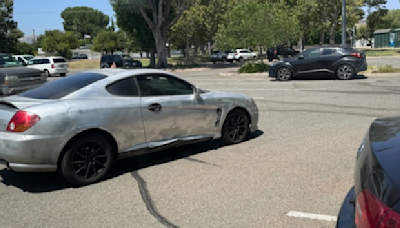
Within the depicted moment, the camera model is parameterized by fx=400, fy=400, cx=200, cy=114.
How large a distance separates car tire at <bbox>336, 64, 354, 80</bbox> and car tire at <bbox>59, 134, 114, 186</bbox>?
1492 centimetres

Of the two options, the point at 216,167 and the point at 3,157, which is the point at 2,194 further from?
the point at 216,167

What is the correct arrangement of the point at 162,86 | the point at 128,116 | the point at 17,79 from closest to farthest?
the point at 128,116 < the point at 162,86 < the point at 17,79

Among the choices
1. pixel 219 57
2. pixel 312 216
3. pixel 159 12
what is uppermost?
pixel 159 12

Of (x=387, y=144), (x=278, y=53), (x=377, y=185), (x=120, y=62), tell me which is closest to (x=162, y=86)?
(x=387, y=144)

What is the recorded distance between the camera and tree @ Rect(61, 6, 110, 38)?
13888 centimetres

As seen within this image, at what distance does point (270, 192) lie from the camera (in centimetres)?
473

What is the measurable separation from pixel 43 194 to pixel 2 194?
532mm

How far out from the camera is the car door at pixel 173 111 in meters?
5.91

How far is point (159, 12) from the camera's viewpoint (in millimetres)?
36500

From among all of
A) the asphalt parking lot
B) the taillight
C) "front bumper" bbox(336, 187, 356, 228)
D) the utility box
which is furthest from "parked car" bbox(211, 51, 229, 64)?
the taillight

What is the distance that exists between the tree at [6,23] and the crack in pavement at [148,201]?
62752 millimetres

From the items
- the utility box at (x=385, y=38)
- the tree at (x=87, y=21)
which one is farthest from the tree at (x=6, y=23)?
the tree at (x=87, y=21)

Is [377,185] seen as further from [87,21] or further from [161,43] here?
[87,21]

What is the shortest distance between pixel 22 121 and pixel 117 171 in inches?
62.2
